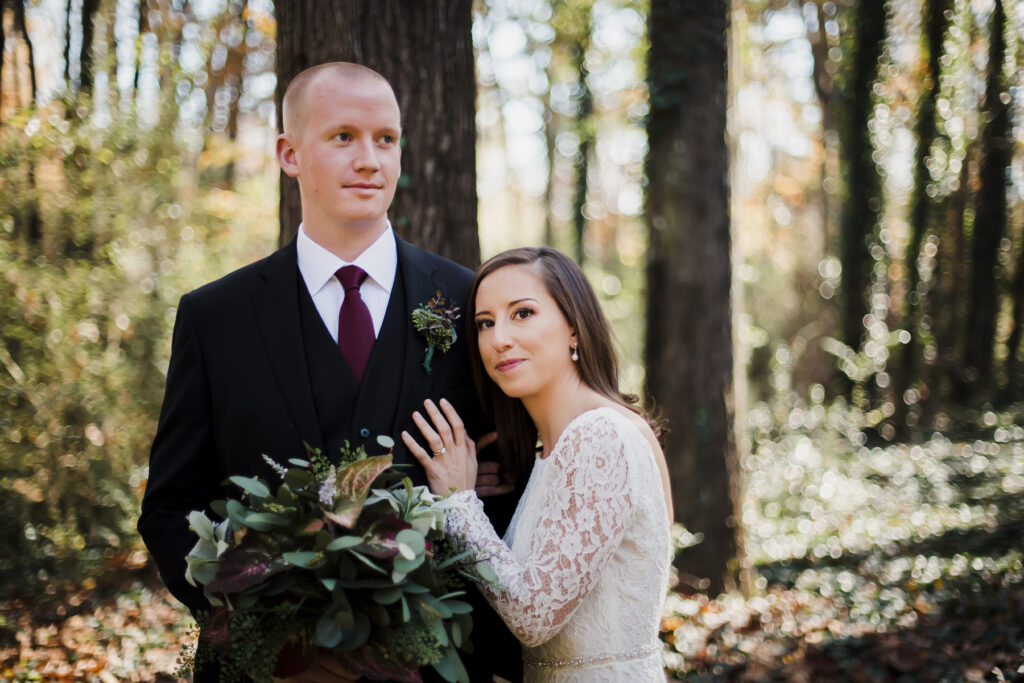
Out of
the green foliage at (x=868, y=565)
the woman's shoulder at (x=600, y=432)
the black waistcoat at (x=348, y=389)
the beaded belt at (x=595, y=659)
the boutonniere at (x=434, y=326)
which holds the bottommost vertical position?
the green foliage at (x=868, y=565)

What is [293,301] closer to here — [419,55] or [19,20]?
[419,55]

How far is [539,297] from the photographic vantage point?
2.75 meters

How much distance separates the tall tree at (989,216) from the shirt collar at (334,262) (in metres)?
13.3

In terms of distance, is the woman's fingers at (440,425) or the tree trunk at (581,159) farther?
the tree trunk at (581,159)

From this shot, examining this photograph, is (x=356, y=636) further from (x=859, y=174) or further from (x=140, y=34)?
(x=859, y=174)

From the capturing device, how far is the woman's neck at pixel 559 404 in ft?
9.21

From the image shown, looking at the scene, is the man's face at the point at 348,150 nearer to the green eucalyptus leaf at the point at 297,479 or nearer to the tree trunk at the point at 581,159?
the green eucalyptus leaf at the point at 297,479

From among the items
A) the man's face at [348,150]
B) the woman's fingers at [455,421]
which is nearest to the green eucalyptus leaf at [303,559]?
the woman's fingers at [455,421]

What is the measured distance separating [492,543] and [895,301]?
17244 mm

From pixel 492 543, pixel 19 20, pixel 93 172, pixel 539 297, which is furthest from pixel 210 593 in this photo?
pixel 19 20

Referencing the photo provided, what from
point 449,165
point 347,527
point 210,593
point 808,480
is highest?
point 449,165

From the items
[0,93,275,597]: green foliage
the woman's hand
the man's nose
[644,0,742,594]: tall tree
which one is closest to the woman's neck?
the woman's hand

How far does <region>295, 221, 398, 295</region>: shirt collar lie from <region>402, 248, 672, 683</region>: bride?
32cm

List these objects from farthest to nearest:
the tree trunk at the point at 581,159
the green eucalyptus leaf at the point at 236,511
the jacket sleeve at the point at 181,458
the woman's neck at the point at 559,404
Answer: the tree trunk at the point at 581,159
the woman's neck at the point at 559,404
the jacket sleeve at the point at 181,458
the green eucalyptus leaf at the point at 236,511
